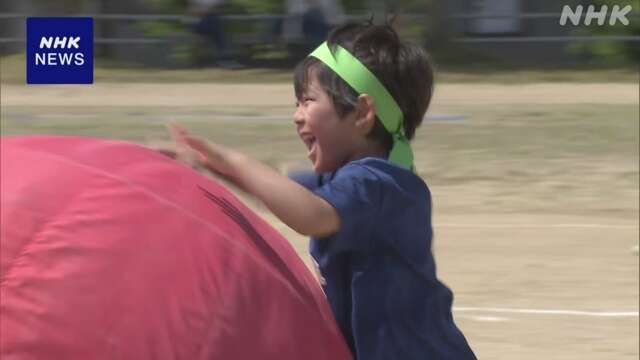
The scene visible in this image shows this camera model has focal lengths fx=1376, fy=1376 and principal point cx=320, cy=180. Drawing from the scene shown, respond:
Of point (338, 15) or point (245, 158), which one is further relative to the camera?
point (338, 15)

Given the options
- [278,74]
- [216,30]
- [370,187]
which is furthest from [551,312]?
[216,30]

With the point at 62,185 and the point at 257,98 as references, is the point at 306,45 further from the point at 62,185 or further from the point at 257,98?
the point at 62,185

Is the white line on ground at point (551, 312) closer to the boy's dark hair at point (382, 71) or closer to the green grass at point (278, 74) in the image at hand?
the boy's dark hair at point (382, 71)

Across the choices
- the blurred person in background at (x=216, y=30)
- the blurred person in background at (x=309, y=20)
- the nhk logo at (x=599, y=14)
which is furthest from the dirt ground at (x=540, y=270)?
the blurred person in background at (x=216, y=30)

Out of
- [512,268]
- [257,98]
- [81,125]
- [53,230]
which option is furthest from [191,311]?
[257,98]

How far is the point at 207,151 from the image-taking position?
2.91 m

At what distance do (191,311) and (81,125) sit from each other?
47.7 ft

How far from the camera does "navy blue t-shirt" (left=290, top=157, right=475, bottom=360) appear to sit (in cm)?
289

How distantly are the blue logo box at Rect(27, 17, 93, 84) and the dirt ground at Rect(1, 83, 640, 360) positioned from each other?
1347mm

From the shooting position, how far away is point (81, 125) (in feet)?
55.5

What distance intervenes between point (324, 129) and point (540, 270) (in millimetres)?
6351

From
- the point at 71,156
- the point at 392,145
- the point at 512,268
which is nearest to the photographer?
the point at 71,156

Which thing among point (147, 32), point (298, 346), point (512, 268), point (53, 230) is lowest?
point (147, 32)

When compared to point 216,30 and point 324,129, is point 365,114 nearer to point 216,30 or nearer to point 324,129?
point 324,129
